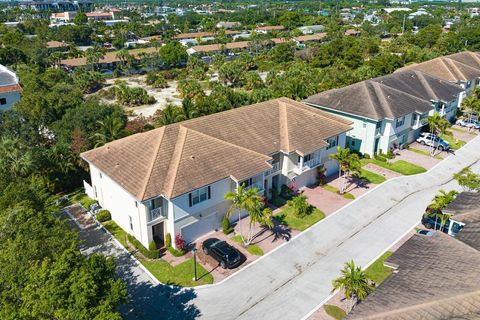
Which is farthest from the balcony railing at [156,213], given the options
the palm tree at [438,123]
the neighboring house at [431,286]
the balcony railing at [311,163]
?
the palm tree at [438,123]

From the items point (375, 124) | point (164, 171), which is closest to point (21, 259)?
point (164, 171)

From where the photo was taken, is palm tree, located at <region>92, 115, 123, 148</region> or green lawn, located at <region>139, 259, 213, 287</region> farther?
palm tree, located at <region>92, 115, 123, 148</region>

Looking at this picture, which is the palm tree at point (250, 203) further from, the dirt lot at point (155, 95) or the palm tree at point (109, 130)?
the dirt lot at point (155, 95)

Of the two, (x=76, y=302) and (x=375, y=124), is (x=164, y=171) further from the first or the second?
(x=375, y=124)

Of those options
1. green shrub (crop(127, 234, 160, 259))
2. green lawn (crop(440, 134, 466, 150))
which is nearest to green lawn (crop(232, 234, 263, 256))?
green shrub (crop(127, 234, 160, 259))

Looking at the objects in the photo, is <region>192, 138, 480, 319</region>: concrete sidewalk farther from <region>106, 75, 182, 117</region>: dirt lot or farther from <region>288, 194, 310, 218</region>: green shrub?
<region>106, 75, 182, 117</region>: dirt lot

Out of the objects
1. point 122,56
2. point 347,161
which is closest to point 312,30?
point 122,56
